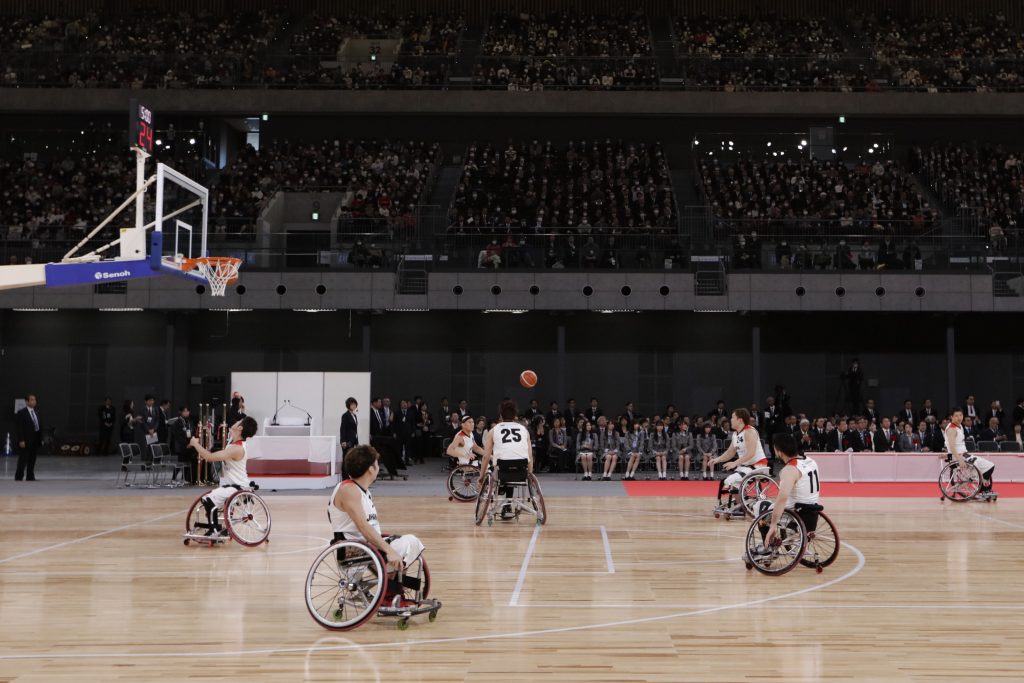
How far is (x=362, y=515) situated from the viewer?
26.5ft

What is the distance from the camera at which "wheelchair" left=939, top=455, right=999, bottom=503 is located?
19094 millimetres

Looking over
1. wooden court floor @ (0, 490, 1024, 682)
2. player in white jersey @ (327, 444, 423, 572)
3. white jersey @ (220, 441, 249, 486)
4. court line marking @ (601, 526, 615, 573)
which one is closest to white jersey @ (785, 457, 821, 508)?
wooden court floor @ (0, 490, 1024, 682)

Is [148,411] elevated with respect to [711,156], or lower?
lower

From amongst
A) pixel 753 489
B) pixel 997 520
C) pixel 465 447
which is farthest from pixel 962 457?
pixel 465 447

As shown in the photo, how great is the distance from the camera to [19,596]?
9867 millimetres

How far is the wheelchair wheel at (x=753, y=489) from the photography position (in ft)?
50.3

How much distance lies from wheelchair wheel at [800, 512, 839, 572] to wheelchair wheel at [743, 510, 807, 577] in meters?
0.14

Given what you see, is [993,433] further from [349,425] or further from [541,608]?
[541,608]

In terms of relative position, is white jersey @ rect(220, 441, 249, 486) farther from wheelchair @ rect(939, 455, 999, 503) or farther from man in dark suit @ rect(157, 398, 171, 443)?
wheelchair @ rect(939, 455, 999, 503)

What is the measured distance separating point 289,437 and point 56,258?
9.98 meters

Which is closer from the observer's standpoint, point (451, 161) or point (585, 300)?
point (585, 300)

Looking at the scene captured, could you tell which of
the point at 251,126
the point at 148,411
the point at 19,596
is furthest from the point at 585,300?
the point at 19,596

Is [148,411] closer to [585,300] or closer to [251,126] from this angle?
[585,300]

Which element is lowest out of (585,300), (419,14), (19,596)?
(19,596)
